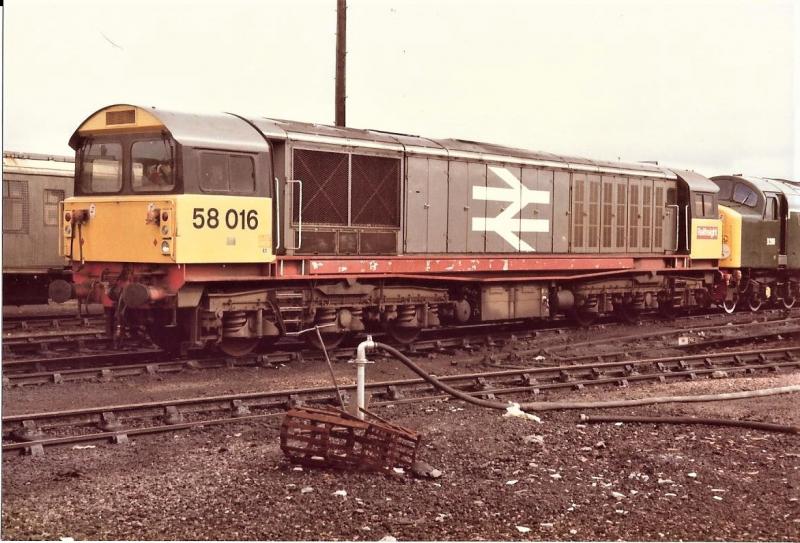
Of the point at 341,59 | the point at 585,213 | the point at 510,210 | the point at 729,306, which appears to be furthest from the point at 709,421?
the point at 729,306

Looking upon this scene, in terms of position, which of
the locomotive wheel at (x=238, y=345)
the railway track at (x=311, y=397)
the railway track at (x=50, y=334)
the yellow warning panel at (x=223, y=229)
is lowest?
the railway track at (x=311, y=397)

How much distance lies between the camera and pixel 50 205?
1970cm

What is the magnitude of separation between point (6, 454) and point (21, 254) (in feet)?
39.6

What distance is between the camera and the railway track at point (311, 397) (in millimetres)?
8867

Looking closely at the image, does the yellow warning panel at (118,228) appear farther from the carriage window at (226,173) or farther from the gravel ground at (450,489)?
the gravel ground at (450,489)

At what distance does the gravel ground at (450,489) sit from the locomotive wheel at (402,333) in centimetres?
652

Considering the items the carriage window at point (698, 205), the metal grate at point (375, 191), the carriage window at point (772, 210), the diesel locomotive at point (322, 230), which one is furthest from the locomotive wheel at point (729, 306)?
the metal grate at point (375, 191)

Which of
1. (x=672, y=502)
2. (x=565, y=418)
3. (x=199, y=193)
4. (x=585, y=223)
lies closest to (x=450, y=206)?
(x=585, y=223)

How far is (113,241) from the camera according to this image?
12.9m

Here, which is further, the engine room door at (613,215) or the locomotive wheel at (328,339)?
the engine room door at (613,215)

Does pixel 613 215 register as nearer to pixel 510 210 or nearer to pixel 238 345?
pixel 510 210

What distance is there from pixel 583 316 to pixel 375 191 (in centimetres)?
739

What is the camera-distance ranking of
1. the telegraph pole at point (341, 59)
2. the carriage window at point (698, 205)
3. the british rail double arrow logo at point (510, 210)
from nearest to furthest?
the british rail double arrow logo at point (510, 210) < the telegraph pole at point (341, 59) < the carriage window at point (698, 205)

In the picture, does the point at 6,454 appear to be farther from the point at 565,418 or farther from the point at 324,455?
the point at 565,418
